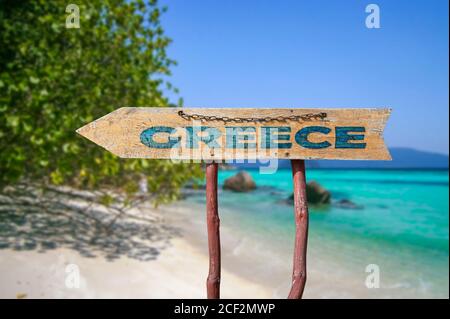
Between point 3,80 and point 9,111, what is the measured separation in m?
0.63

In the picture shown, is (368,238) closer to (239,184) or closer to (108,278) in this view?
(108,278)

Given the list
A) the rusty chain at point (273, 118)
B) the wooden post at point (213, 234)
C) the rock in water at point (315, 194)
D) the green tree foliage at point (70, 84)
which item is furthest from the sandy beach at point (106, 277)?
the rock in water at point (315, 194)

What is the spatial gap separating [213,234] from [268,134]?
55 centimetres

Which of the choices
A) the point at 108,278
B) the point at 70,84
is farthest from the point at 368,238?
the point at 70,84

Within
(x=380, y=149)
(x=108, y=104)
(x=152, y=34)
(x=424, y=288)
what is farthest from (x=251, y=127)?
(x=424, y=288)

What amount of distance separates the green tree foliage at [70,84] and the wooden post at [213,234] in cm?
387

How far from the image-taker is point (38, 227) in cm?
799

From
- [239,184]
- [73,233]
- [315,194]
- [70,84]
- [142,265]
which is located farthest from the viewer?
[239,184]

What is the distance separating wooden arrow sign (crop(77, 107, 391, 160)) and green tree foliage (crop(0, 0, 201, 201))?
382 cm

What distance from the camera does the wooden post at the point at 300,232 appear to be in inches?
72.7

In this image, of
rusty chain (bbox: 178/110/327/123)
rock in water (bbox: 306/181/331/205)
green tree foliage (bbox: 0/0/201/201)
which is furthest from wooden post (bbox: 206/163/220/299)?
rock in water (bbox: 306/181/331/205)

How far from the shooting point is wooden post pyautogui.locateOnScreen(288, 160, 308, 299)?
1.85m

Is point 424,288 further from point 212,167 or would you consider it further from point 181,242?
point 212,167

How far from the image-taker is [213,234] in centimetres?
189
